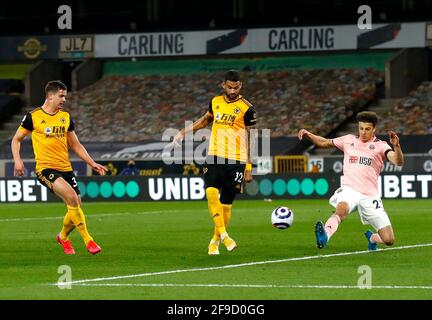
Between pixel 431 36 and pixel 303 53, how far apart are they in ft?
19.2

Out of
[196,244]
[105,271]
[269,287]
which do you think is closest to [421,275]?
[269,287]

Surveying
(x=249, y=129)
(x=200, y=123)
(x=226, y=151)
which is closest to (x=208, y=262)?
(x=226, y=151)

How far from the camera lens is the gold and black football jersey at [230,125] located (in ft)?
55.5

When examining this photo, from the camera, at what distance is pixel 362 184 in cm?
1666

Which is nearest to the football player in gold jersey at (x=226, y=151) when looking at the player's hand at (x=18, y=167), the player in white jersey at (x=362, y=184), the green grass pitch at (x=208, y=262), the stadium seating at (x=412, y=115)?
the green grass pitch at (x=208, y=262)

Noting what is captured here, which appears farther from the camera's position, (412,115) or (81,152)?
(412,115)

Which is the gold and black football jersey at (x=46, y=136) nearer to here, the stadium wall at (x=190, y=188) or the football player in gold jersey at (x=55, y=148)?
the football player in gold jersey at (x=55, y=148)

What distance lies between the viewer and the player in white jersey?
1650cm

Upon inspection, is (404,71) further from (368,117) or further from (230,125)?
(368,117)

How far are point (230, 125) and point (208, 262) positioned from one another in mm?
2089

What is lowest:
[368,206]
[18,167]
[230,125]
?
[368,206]

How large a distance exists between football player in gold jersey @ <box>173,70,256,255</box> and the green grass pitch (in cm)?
69

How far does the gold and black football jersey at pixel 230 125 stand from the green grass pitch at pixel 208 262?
1401 mm

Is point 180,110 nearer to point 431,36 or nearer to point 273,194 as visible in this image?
point 431,36
